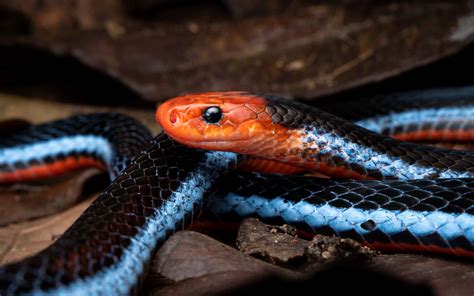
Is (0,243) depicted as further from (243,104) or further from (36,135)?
(243,104)

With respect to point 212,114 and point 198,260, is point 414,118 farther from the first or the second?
point 198,260

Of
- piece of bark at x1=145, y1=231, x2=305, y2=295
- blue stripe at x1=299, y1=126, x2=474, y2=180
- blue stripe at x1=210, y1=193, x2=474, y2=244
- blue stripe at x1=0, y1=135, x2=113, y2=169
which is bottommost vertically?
piece of bark at x1=145, y1=231, x2=305, y2=295

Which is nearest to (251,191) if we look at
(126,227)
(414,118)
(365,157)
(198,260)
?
(365,157)

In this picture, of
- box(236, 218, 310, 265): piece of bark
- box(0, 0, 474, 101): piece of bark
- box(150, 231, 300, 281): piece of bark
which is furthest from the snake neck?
box(0, 0, 474, 101): piece of bark

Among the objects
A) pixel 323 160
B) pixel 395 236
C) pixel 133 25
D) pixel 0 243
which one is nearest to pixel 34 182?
pixel 0 243

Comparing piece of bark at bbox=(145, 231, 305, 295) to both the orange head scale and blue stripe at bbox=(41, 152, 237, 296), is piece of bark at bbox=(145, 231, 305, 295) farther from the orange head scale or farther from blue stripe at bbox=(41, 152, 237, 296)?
the orange head scale

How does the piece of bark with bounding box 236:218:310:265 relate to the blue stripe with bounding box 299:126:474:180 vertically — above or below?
below
